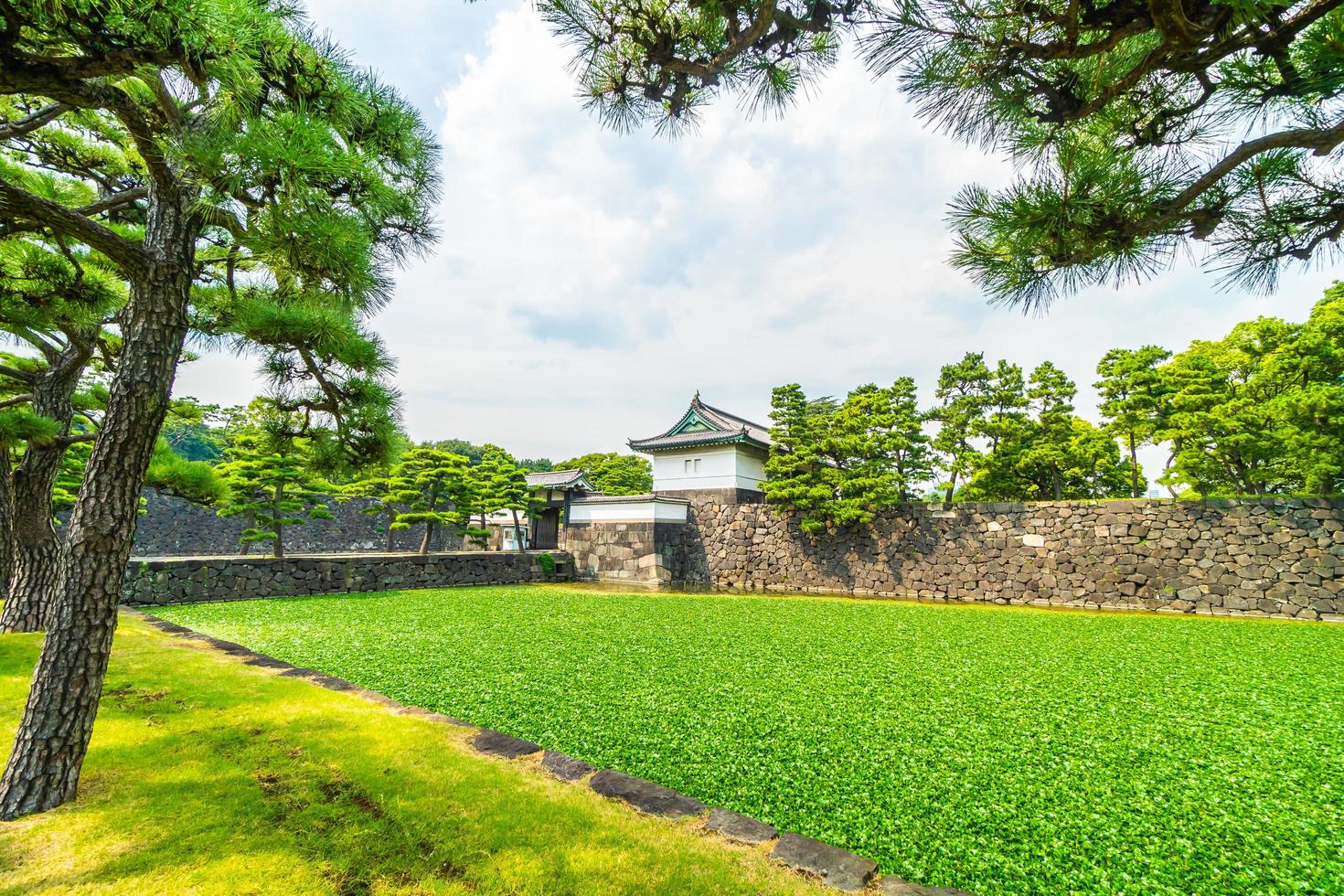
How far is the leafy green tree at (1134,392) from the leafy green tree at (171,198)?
11466 mm

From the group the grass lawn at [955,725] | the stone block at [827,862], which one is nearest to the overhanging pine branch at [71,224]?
the grass lawn at [955,725]

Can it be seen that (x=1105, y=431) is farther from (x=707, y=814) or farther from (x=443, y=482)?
(x=443, y=482)

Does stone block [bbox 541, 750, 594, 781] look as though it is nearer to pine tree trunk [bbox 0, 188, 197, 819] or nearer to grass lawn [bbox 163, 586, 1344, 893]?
grass lawn [bbox 163, 586, 1344, 893]

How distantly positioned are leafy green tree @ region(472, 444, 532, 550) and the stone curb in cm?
913

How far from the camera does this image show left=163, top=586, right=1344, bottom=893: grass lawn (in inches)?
63.0

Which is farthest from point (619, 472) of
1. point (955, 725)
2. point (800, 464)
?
point (955, 725)

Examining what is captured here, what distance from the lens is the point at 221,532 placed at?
535 inches

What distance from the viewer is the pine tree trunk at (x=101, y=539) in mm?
1558

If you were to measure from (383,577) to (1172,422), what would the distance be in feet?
45.1

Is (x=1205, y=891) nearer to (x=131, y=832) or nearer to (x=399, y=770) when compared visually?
(x=399, y=770)

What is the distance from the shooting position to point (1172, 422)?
27.8 feet

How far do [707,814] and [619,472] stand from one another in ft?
62.6

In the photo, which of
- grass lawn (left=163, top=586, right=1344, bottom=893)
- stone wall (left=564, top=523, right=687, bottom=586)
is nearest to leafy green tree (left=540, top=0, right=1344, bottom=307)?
grass lawn (left=163, top=586, right=1344, bottom=893)

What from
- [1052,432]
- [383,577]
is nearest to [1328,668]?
[1052,432]
